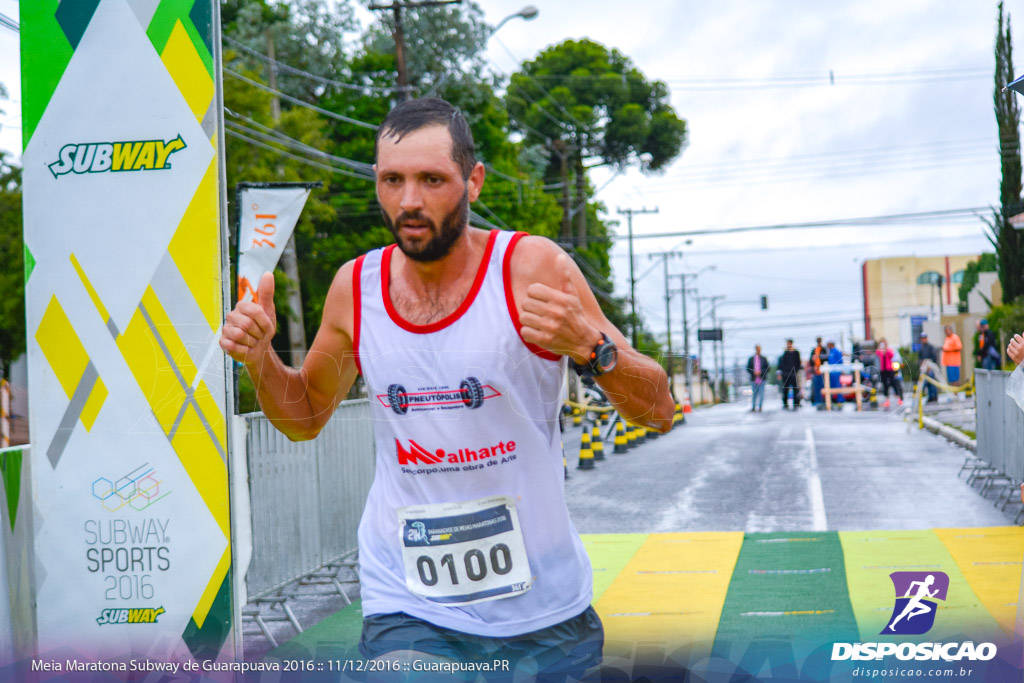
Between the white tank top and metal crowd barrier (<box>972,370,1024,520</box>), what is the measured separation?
19.1 ft

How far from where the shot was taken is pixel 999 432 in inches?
348

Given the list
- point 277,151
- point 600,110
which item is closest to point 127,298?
point 600,110

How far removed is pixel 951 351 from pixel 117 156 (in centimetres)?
346

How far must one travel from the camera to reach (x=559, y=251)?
2.44 meters

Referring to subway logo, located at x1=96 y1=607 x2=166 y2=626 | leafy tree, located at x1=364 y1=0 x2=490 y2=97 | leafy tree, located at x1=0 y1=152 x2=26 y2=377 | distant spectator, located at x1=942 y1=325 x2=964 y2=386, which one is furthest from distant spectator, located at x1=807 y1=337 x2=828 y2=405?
leafy tree, located at x1=364 y1=0 x2=490 y2=97

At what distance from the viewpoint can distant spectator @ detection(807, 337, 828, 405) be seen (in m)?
4.39

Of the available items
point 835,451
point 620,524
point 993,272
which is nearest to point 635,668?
point 993,272

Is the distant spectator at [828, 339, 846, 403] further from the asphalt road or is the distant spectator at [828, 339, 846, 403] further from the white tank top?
the white tank top

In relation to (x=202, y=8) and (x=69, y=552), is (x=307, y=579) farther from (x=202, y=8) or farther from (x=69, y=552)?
(x=202, y=8)

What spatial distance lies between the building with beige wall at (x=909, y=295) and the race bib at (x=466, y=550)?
263 centimetres

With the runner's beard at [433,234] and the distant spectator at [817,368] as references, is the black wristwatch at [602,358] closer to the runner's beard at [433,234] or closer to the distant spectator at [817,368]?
the runner's beard at [433,234]

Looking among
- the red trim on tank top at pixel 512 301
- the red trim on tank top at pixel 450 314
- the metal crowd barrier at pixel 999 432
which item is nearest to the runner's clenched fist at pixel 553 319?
the red trim on tank top at pixel 512 301

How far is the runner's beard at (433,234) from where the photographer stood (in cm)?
241

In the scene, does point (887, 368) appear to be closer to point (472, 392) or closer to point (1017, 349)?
point (1017, 349)
